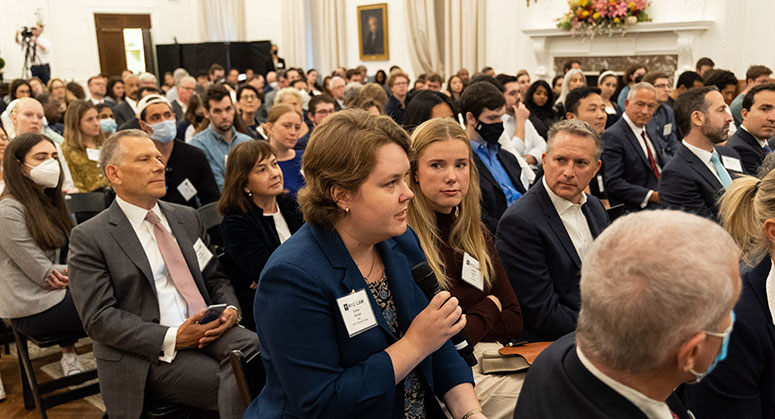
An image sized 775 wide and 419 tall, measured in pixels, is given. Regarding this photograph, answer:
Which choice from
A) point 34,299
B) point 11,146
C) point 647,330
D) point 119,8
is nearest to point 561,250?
point 647,330

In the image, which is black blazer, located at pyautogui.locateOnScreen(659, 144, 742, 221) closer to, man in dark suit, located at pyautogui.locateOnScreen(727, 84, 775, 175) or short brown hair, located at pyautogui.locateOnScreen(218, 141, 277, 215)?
man in dark suit, located at pyautogui.locateOnScreen(727, 84, 775, 175)

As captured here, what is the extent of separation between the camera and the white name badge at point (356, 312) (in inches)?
63.2

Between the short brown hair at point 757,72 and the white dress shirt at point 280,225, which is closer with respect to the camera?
the white dress shirt at point 280,225

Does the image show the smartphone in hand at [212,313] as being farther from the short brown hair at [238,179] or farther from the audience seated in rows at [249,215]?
the short brown hair at [238,179]

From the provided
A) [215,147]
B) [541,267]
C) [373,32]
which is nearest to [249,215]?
[541,267]

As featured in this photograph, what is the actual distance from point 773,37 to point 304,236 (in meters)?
10.6

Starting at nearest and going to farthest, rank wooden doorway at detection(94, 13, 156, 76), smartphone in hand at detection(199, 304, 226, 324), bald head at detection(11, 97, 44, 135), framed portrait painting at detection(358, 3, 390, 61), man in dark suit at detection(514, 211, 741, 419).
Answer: man in dark suit at detection(514, 211, 741, 419)
smartphone in hand at detection(199, 304, 226, 324)
bald head at detection(11, 97, 44, 135)
framed portrait painting at detection(358, 3, 390, 61)
wooden doorway at detection(94, 13, 156, 76)

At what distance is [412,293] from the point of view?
182 centimetres

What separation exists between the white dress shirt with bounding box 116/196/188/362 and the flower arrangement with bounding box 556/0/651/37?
400 inches

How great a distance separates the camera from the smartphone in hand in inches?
104

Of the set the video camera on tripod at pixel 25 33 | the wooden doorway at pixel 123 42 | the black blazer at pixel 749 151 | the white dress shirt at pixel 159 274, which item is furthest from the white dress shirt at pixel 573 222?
the wooden doorway at pixel 123 42

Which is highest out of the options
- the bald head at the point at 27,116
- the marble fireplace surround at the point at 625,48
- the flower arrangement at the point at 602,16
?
the flower arrangement at the point at 602,16

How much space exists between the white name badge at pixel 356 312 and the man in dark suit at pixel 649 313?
56cm

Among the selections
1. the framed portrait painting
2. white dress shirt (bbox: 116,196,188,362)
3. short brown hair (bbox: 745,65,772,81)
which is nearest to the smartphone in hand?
white dress shirt (bbox: 116,196,188,362)
